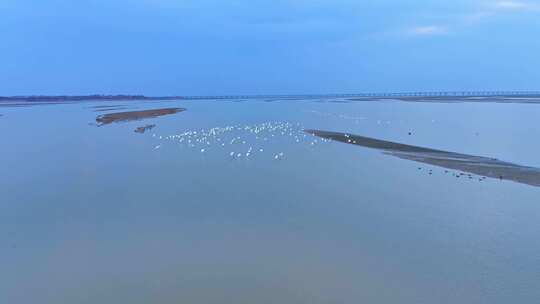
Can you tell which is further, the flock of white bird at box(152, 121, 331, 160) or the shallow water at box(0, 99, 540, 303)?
the flock of white bird at box(152, 121, 331, 160)

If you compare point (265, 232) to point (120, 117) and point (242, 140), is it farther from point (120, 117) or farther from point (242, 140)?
point (120, 117)

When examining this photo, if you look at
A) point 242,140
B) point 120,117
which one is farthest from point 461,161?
point 120,117

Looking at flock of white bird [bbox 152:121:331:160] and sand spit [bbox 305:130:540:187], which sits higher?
sand spit [bbox 305:130:540:187]

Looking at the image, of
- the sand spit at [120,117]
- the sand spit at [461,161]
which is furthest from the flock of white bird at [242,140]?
the sand spit at [120,117]

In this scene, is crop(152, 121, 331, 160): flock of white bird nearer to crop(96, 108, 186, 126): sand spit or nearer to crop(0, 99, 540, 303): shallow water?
crop(0, 99, 540, 303): shallow water

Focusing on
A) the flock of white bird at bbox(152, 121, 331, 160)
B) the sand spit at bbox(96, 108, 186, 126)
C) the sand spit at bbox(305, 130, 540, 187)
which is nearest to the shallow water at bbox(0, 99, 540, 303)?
the sand spit at bbox(305, 130, 540, 187)

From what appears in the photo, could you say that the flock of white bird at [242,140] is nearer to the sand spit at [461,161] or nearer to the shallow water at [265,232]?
the shallow water at [265,232]

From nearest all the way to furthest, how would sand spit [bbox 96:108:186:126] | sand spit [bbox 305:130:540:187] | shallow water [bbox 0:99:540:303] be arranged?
shallow water [bbox 0:99:540:303] → sand spit [bbox 305:130:540:187] → sand spit [bbox 96:108:186:126]

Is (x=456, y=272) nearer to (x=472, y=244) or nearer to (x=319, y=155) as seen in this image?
(x=472, y=244)
